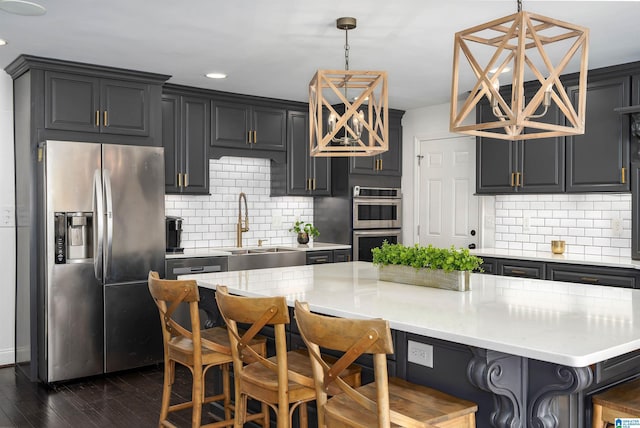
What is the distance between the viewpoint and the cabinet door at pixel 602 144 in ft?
15.7

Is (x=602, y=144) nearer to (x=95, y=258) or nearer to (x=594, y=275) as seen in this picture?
(x=594, y=275)

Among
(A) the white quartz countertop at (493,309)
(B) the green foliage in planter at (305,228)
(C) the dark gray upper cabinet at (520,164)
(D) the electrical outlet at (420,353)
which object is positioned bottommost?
(D) the electrical outlet at (420,353)

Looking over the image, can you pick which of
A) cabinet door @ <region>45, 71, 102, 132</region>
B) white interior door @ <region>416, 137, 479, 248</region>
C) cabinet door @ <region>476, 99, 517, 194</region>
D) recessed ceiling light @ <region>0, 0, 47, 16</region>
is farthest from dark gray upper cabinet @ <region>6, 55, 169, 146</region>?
white interior door @ <region>416, 137, 479, 248</region>

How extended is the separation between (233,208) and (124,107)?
1.79 metres

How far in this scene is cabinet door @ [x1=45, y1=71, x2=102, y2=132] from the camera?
461cm

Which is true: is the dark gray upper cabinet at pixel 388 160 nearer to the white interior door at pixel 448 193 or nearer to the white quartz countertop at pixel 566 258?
the white interior door at pixel 448 193

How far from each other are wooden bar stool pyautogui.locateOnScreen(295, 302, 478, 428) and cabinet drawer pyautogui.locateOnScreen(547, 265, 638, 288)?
2.86m

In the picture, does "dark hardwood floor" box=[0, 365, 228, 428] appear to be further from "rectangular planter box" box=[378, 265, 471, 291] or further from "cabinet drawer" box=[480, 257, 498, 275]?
"cabinet drawer" box=[480, 257, 498, 275]

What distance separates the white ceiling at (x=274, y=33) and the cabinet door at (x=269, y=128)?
92 cm

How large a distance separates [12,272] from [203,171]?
1.87 m

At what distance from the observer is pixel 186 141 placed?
18.5 feet

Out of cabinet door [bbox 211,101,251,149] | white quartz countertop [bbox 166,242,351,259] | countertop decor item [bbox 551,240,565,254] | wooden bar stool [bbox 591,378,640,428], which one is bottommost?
wooden bar stool [bbox 591,378,640,428]

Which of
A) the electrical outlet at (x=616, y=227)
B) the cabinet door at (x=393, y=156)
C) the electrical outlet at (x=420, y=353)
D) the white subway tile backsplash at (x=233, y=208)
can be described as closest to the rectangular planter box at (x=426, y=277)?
the electrical outlet at (x=420, y=353)

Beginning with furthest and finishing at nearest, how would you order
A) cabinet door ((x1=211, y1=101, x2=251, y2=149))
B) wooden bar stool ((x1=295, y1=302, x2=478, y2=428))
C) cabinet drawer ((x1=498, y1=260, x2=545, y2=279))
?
cabinet door ((x1=211, y1=101, x2=251, y2=149)) → cabinet drawer ((x1=498, y1=260, x2=545, y2=279)) → wooden bar stool ((x1=295, y1=302, x2=478, y2=428))
